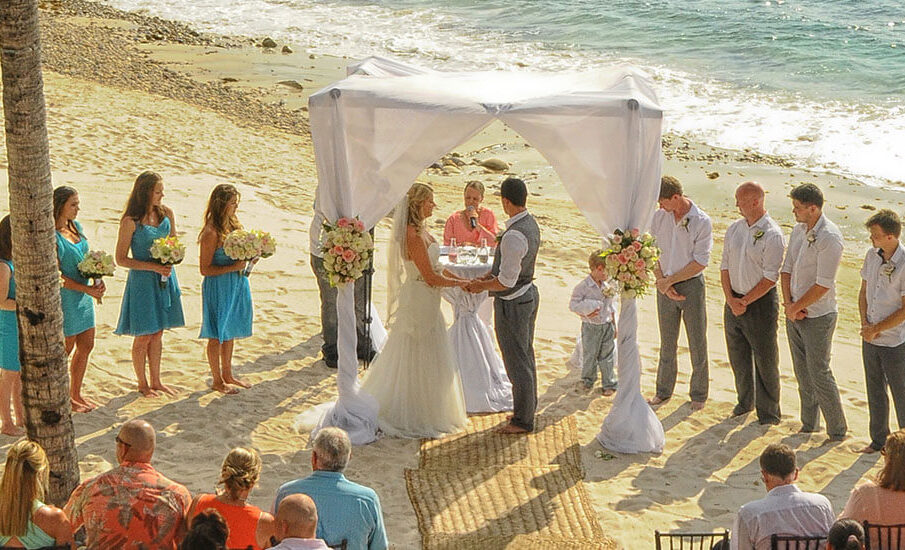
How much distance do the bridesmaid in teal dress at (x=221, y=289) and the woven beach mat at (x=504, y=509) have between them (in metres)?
2.11

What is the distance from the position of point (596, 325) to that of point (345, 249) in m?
2.59

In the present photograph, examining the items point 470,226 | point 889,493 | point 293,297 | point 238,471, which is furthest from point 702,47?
point 238,471

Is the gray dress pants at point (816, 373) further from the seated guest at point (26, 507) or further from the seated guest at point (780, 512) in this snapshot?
the seated guest at point (26, 507)

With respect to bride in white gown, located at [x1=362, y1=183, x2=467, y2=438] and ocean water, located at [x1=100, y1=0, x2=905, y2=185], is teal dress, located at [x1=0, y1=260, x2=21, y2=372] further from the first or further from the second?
ocean water, located at [x1=100, y1=0, x2=905, y2=185]

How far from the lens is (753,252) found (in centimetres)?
902

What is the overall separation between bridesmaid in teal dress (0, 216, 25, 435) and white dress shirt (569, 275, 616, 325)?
4.47 metres

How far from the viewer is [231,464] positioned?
5.41 metres

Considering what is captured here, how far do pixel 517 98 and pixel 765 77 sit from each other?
62.2ft

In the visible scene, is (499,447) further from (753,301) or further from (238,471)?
(238,471)

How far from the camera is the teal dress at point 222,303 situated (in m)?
9.17

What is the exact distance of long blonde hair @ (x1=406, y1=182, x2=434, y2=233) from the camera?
28.1 feet

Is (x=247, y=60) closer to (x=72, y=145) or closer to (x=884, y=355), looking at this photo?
(x=72, y=145)

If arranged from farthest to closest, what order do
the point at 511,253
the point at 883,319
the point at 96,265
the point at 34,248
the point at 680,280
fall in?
the point at 680,280, the point at 883,319, the point at 511,253, the point at 96,265, the point at 34,248

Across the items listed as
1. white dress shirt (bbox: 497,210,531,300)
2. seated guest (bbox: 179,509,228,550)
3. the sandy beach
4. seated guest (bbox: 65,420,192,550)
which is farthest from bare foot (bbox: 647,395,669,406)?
seated guest (bbox: 179,509,228,550)
